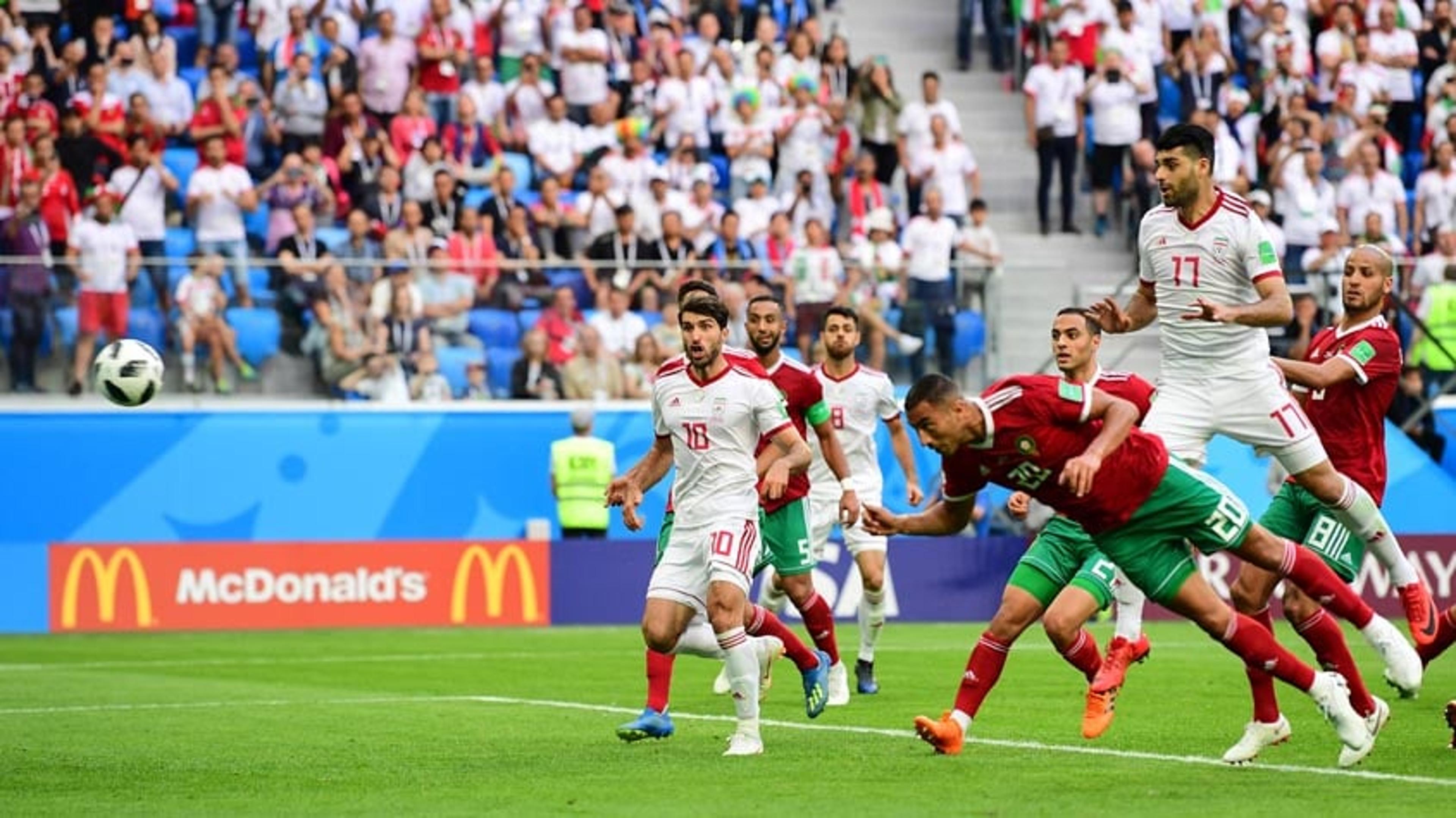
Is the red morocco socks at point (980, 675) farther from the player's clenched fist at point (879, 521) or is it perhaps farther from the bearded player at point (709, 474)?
the bearded player at point (709, 474)

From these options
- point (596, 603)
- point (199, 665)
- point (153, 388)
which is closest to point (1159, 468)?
point (153, 388)

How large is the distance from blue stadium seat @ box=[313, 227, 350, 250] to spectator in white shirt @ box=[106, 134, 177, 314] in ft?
5.59

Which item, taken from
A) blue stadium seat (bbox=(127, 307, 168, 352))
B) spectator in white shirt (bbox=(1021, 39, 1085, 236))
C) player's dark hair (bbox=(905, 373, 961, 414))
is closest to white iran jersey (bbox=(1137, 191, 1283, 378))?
player's dark hair (bbox=(905, 373, 961, 414))

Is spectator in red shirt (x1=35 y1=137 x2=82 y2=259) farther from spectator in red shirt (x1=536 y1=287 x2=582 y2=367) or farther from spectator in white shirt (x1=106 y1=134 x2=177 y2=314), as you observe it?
spectator in red shirt (x1=536 y1=287 x2=582 y2=367)

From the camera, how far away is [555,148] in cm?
2866

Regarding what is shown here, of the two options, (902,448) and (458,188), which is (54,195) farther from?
(902,448)

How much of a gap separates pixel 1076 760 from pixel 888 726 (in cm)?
232

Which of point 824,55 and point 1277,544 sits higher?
point 824,55

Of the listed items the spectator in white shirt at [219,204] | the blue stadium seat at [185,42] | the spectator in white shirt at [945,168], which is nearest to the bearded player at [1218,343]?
the spectator in white shirt at [219,204]

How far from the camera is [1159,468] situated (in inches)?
417

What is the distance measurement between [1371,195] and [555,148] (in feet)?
32.9

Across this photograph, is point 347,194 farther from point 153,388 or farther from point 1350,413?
point 1350,413

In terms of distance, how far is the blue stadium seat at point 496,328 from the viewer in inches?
1014

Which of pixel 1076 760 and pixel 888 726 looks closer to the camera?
pixel 1076 760
